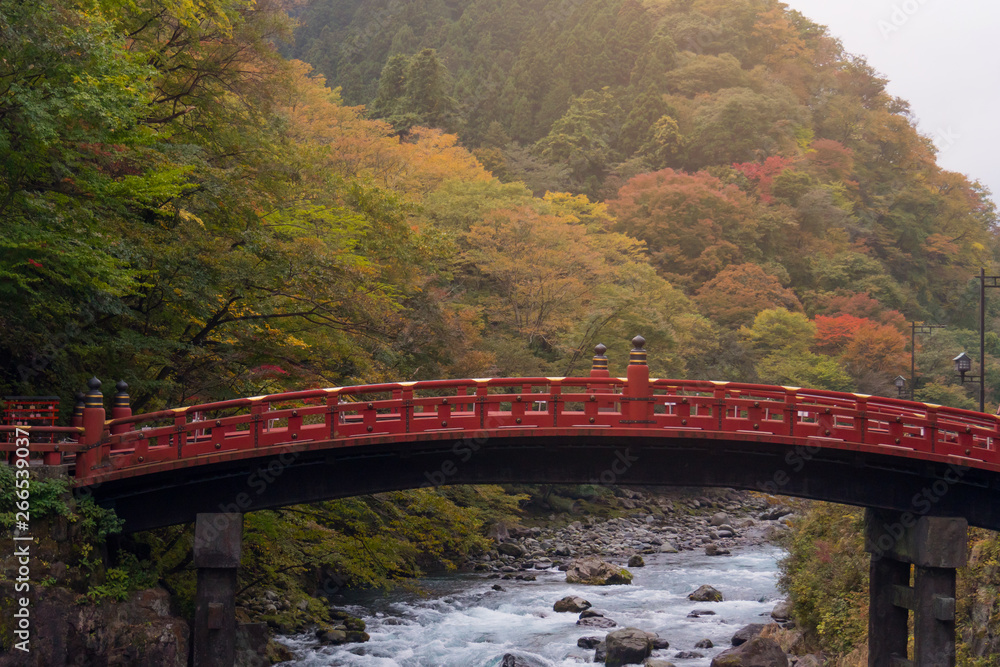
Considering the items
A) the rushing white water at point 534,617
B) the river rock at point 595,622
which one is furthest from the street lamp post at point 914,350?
the river rock at point 595,622

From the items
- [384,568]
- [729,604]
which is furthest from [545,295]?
[384,568]

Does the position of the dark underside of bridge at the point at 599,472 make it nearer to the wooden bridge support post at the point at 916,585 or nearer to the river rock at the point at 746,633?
the wooden bridge support post at the point at 916,585

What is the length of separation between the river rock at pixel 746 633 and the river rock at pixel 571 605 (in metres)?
4.61

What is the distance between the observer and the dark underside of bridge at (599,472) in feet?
52.8

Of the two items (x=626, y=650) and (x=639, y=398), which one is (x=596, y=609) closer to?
(x=626, y=650)

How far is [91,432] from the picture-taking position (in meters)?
14.7

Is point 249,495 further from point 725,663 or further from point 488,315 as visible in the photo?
point 488,315

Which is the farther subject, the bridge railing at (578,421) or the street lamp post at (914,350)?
the street lamp post at (914,350)

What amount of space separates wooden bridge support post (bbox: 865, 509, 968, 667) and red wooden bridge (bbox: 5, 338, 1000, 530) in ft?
1.84

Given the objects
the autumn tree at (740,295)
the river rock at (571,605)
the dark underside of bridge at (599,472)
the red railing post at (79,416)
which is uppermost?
the autumn tree at (740,295)

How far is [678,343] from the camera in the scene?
44.6 m

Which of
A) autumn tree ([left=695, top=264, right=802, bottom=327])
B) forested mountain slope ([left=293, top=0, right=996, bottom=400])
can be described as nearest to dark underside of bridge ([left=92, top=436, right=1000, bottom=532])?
forested mountain slope ([left=293, top=0, right=996, bottom=400])

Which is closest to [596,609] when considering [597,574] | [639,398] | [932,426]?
[597,574]

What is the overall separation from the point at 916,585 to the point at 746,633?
297 inches
